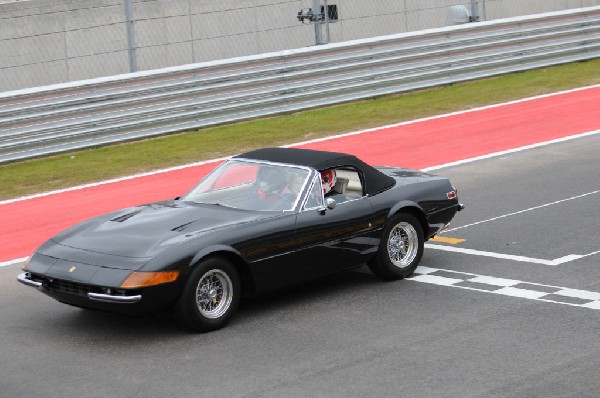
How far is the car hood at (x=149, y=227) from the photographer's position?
9680mm

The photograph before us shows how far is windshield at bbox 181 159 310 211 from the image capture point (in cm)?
1063

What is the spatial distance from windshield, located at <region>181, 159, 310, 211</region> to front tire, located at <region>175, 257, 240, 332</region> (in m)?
0.98

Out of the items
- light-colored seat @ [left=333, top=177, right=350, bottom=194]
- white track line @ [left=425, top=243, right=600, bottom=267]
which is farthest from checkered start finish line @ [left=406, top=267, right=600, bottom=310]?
light-colored seat @ [left=333, top=177, right=350, bottom=194]

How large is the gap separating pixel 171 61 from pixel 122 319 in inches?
519

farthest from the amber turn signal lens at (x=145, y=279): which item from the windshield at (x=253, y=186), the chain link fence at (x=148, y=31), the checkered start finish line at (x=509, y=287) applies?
the chain link fence at (x=148, y=31)

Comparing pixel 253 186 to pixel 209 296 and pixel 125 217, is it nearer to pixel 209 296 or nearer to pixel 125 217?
pixel 125 217

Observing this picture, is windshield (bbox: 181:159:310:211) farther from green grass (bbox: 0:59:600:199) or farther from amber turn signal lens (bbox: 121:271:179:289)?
green grass (bbox: 0:59:600:199)

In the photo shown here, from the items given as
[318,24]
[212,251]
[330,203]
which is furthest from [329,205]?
[318,24]

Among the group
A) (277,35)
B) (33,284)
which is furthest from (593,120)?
(33,284)

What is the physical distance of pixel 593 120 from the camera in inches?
778

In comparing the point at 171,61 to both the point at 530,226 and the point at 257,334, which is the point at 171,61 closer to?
the point at 530,226

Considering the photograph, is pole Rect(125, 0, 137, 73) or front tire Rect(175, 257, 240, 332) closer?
front tire Rect(175, 257, 240, 332)

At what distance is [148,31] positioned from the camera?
23.2 metres

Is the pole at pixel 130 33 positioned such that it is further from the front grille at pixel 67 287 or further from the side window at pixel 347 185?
the front grille at pixel 67 287
